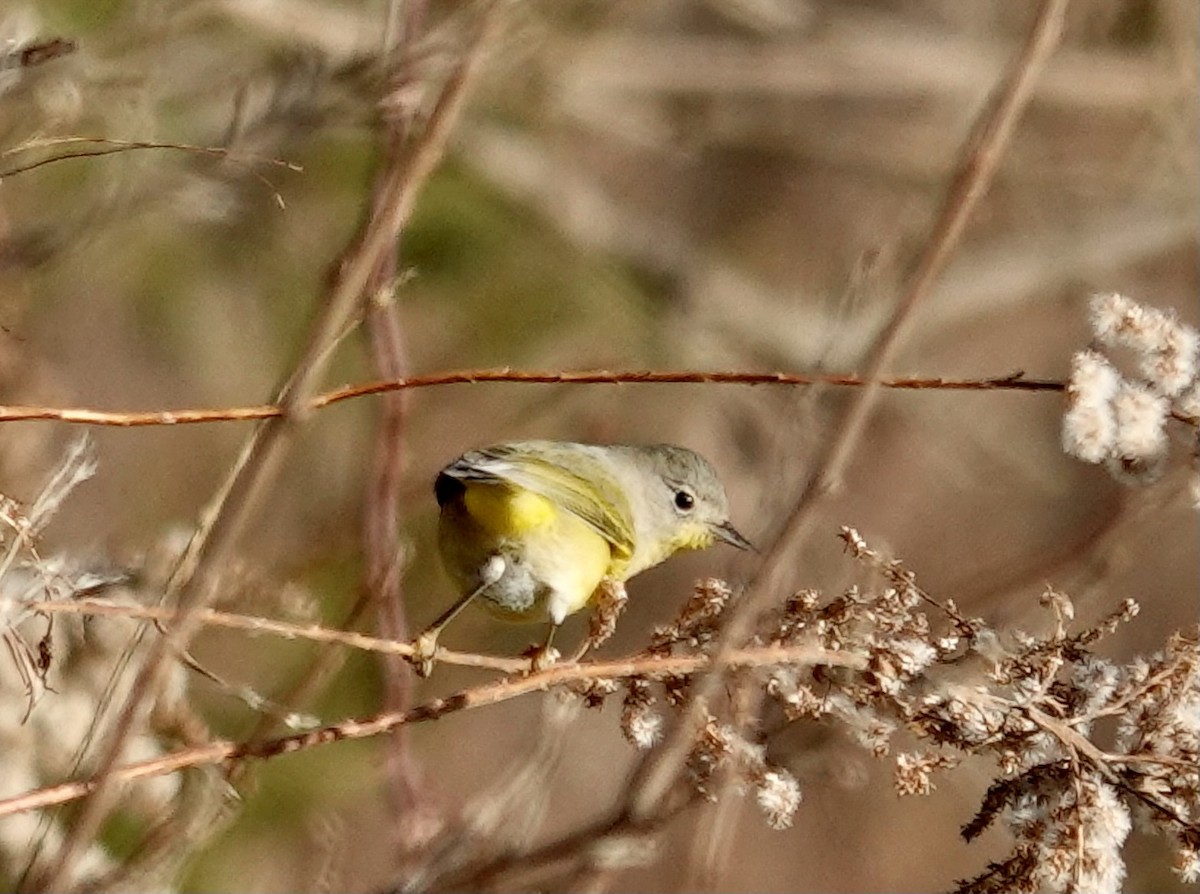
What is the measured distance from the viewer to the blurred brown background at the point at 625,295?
6.99 ft

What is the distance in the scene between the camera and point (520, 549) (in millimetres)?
2031

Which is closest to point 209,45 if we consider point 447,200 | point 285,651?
point 447,200

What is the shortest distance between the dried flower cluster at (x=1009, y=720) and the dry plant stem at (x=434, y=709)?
0.03 metres

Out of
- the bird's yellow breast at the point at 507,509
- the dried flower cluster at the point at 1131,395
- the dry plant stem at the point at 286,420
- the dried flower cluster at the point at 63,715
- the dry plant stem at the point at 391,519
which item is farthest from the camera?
the bird's yellow breast at the point at 507,509

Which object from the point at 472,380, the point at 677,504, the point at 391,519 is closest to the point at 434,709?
the point at 472,380

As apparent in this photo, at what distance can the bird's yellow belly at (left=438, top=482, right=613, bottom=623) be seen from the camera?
2029 mm

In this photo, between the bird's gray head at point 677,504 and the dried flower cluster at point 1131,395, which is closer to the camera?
the dried flower cluster at point 1131,395

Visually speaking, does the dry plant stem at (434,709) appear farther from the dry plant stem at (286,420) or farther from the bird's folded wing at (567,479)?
the bird's folded wing at (567,479)

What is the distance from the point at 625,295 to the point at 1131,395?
96.6 inches

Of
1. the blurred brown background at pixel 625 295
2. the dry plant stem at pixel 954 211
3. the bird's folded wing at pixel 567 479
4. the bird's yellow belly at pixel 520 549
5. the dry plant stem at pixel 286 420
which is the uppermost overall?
the blurred brown background at pixel 625 295

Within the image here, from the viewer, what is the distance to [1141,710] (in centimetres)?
129

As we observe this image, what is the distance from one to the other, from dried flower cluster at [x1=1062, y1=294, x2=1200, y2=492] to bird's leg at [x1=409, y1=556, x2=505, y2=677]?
569mm

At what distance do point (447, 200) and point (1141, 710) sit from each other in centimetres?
244

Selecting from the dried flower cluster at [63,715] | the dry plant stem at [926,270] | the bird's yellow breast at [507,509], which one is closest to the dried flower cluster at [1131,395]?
the dry plant stem at [926,270]
